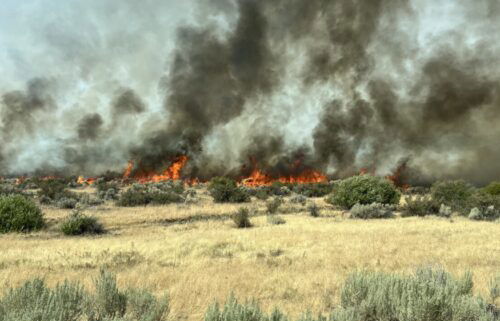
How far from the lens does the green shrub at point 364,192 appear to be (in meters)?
30.5

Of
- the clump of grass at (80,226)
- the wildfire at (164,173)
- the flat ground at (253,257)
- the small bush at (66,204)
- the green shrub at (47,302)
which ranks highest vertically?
the wildfire at (164,173)

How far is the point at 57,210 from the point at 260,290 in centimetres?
2563

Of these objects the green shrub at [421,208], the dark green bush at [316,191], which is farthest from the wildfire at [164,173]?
the green shrub at [421,208]

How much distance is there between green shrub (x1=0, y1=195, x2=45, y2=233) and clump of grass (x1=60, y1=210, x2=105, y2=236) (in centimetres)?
214

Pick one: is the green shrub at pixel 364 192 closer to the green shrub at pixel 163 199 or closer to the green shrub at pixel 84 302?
the green shrub at pixel 163 199

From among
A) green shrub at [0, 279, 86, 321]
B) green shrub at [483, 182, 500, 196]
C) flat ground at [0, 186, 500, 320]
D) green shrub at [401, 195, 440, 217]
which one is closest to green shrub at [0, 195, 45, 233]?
flat ground at [0, 186, 500, 320]

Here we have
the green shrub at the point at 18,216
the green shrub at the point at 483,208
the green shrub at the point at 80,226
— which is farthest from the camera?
the green shrub at the point at 483,208

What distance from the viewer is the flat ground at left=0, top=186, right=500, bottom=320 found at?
8.61 metres

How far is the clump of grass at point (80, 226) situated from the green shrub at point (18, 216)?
84.1 inches

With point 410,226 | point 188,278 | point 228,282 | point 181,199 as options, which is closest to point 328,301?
point 228,282

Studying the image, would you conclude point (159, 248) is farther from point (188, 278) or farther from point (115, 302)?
point (115, 302)

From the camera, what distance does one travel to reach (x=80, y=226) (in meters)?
19.0

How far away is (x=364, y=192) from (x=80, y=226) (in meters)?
22.2

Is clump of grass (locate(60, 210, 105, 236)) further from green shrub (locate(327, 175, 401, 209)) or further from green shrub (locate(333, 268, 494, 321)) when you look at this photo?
green shrub (locate(327, 175, 401, 209))
